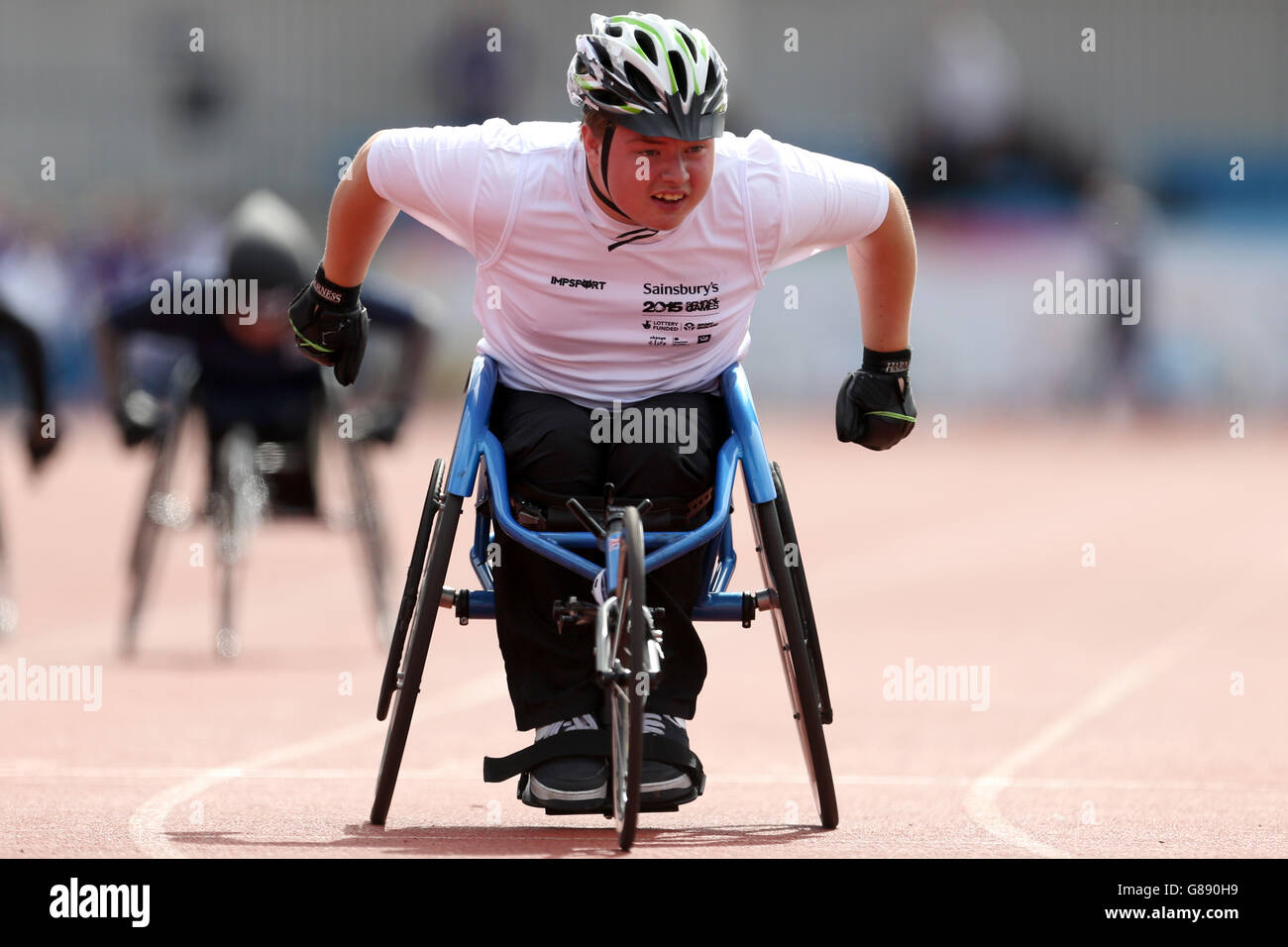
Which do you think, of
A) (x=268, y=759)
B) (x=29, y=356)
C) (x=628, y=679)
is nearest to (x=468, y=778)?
(x=268, y=759)

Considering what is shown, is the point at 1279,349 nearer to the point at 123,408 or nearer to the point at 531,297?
the point at 123,408

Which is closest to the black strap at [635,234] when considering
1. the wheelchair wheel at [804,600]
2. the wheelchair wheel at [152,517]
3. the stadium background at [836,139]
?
the wheelchair wheel at [804,600]

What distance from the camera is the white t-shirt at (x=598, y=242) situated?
5762 millimetres

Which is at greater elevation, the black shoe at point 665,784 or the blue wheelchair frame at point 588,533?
the blue wheelchair frame at point 588,533

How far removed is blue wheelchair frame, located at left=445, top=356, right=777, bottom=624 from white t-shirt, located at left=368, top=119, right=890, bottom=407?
15cm

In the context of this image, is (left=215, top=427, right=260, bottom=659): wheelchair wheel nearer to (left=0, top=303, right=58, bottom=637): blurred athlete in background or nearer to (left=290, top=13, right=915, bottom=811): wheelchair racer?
(left=0, top=303, right=58, bottom=637): blurred athlete in background

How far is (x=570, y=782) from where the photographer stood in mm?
5875

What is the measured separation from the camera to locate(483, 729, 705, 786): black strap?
5.88 m

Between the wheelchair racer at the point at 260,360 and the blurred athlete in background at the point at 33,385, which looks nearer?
the blurred athlete in background at the point at 33,385

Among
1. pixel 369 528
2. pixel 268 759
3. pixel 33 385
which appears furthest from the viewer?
pixel 369 528

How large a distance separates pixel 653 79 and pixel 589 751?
5.52 ft

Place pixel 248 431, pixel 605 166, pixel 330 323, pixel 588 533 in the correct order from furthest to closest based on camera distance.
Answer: pixel 248 431
pixel 330 323
pixel 588 533
pixel 605 166

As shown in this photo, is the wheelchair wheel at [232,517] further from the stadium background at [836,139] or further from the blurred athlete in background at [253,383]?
the stadium background at [836,139]

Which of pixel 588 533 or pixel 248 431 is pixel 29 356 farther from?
pixel 588 533
